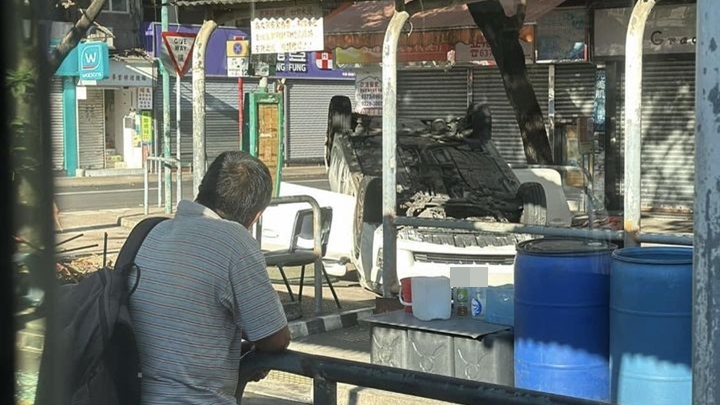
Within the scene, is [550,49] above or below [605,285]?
above

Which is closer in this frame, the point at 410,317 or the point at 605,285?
the point at 605,285

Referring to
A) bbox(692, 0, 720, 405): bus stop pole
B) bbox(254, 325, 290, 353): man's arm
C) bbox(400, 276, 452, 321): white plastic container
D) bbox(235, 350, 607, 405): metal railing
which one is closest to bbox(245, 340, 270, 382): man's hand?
bbox(235, 350, 607, 405): metal railing

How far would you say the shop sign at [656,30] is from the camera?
50.7ft

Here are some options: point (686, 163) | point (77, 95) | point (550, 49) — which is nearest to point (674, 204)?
point (686, 163)

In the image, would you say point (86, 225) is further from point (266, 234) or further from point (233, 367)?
point (233, 367)

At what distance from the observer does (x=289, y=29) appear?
9.08 metres

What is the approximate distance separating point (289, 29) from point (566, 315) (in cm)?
497

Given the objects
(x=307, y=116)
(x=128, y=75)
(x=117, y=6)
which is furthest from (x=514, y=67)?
(x=307, y=116)

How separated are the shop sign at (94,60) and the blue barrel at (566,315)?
23.0 meters

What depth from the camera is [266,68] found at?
20828 millimetres

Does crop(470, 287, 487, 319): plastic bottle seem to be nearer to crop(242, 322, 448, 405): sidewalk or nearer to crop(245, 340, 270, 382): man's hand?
crop(242, 322, 448, 405): sidewalk

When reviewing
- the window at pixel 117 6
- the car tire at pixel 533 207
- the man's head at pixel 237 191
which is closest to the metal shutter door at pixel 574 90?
the car tire at pixel 533 207

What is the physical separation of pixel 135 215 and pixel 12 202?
52.4 feet

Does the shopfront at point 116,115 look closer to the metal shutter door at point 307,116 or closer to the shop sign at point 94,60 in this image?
the shop sign at point 94,60
